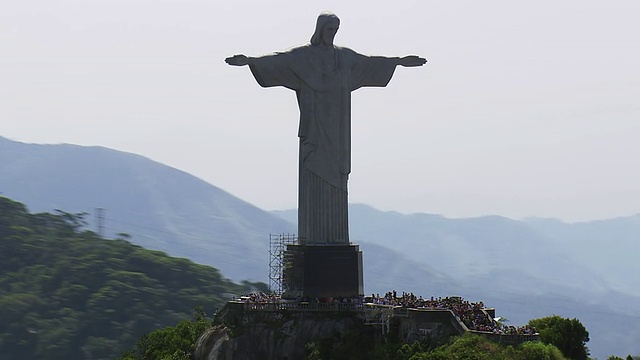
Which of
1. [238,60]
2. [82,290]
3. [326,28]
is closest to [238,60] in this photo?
[238,60]

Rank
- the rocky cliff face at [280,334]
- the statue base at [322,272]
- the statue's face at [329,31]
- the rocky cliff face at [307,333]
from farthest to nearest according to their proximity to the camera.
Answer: the statue's face at [329,31] < the statue base at [322,272] < the rocky cliff face at [280,334] < the rocky cliff face at [307,333]

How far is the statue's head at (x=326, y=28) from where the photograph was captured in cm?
5291

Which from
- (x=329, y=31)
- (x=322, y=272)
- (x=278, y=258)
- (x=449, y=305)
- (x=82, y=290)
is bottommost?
(x=449, y=305)

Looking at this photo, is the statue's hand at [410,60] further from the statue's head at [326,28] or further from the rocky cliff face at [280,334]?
the rocky cliff face at [280,334]

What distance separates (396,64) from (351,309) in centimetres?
1192

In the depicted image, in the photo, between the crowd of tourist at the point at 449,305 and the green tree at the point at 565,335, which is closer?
the crowd of tourist at the point at 449,305

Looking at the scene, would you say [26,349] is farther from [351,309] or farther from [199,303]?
[351,309]

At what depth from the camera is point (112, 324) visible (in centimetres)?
10931

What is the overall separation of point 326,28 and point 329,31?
0.20 metres

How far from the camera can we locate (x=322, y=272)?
5103 cm

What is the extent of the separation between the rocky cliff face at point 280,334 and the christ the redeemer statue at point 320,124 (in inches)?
166

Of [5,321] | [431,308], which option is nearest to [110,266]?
[5,321]

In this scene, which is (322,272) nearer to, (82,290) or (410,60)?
(410,60)

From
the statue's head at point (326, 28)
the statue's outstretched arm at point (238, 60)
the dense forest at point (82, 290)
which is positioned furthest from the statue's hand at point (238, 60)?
the dense forest at point (82, 290)
